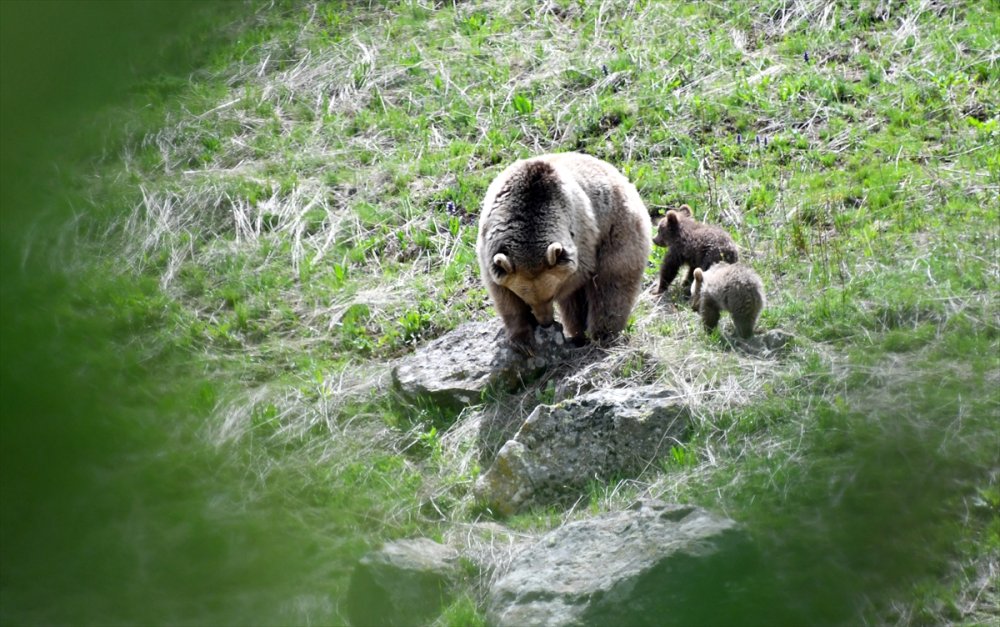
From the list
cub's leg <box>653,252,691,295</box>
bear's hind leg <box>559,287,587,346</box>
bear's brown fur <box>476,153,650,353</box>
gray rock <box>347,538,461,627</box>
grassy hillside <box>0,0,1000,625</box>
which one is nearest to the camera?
grassy hillside <box>0,0,1000,625</box>

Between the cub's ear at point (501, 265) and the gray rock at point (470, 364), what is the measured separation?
0.70 meters

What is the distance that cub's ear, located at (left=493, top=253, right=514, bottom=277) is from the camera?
736cm

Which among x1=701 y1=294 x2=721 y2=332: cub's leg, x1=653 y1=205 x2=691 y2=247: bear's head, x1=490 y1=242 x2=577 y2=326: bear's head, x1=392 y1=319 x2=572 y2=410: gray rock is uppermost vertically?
x1=490 y1=242 x2=577 y2=326: bear's head

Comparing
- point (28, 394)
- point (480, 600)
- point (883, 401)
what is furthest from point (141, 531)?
point (480, 600)

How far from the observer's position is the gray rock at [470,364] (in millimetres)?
8031

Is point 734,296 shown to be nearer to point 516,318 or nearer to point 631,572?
point 516,318

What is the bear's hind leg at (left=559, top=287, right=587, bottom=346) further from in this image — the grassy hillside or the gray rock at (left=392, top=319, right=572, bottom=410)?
the grassy hillside

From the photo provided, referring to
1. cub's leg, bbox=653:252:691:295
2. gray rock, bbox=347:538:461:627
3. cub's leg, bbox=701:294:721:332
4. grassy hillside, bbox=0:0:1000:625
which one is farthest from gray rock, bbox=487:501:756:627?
cub's leg, bbox=653:252:691:295

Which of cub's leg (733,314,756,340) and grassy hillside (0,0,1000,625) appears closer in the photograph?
grassy hillside (0,0,1000,625)

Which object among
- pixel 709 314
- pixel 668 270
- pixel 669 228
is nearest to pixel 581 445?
pixel 709 314

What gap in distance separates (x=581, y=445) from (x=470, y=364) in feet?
5.99

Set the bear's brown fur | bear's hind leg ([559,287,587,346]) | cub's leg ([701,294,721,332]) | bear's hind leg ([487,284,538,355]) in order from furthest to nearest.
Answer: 1. bear's hind leg ([559,287,587,346])
2. cub's leg ([701,294,721,332])
3. bear's hind leg ([487,284,538,355])
4. the bear's brown fur

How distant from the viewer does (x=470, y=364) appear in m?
8.26

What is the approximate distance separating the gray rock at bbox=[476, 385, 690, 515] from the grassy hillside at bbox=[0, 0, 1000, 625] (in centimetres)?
23
